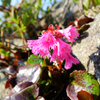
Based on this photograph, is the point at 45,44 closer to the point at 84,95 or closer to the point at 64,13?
the point at 84,95

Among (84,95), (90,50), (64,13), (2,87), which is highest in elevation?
(64,13)

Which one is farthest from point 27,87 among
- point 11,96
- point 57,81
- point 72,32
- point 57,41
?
point 72,32

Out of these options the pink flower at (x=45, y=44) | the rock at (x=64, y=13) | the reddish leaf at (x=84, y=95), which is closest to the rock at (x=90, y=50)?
the reddish leaf at (x=84, y=95)

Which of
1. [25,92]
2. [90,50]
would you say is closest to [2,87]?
[25,92]

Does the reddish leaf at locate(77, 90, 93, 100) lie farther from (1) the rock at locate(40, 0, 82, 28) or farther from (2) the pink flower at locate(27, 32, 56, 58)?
(1) the rock at locate(40, 0, 82, 28)

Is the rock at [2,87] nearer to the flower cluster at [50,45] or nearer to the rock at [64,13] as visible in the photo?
the flower cluster at [50,45]

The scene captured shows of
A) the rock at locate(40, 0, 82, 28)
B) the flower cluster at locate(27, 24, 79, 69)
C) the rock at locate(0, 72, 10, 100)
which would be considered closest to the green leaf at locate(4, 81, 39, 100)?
the flower cluster at locate(27, 24, 79, 69)
